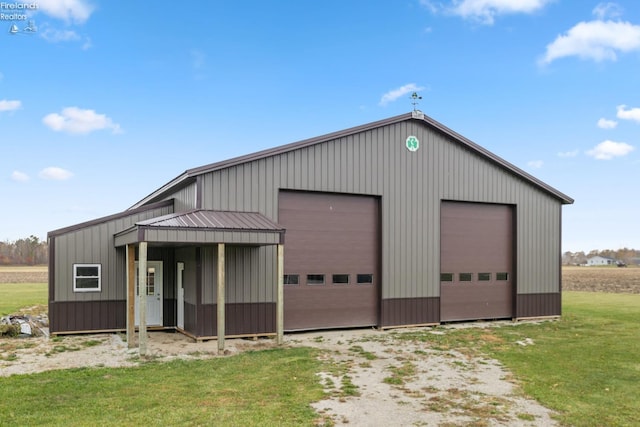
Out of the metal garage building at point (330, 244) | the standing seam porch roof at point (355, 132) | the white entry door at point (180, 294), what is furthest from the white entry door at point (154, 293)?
the standing seam porch roof at point (355, 132)

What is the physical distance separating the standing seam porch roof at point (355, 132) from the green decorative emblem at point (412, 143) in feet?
1.90

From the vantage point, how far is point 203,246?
42.2 feet

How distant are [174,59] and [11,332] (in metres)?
12.7

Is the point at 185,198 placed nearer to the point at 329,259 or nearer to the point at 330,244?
the point at 330,244

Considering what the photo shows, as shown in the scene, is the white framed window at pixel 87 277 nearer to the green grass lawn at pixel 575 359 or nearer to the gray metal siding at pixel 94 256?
the gray metal siding at pixel 94 256

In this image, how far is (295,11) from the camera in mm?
19234

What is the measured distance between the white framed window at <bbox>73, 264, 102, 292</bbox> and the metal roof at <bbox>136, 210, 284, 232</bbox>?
331 centimetres

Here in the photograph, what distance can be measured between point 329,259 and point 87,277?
6.63 meters

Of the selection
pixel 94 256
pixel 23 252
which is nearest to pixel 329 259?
pixel 94 256

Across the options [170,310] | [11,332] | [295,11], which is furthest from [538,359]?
[295,11]

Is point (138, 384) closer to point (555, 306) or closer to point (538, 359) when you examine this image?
point (538, 359)

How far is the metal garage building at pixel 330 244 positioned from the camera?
42.8ft

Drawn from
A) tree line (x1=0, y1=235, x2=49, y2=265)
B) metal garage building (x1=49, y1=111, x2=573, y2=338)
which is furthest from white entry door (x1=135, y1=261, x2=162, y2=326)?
tree line (x1=0, y1=235, x2=49, y2=265)

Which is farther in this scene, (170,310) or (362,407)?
(170,310)
